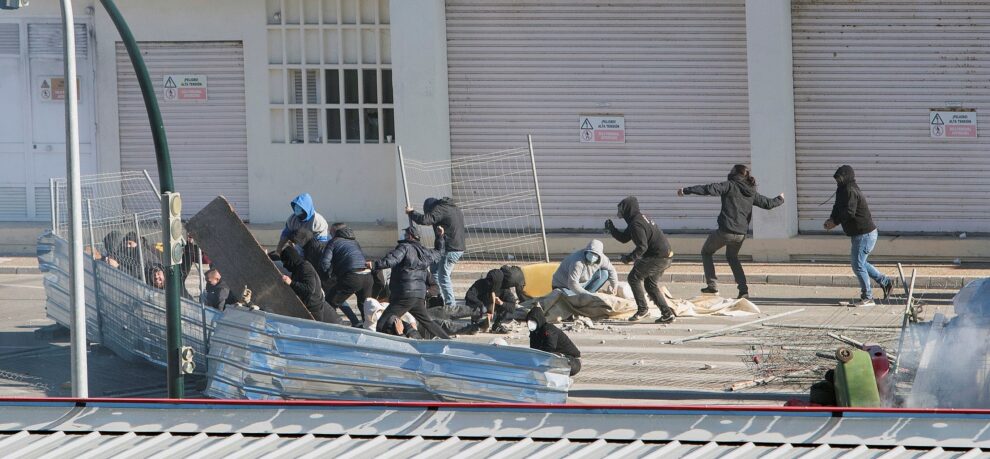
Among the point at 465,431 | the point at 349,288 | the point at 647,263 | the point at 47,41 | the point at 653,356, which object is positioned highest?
the point at 47,41

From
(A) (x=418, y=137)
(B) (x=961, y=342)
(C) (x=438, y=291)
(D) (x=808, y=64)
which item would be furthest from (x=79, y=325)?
(D) (x=808, y=64)

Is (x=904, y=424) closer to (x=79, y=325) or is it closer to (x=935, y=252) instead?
(x=79, y=325)

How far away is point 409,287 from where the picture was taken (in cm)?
1475

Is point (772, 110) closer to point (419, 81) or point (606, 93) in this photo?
point (606, 93)

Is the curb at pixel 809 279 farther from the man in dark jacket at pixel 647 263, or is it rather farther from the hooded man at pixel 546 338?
the hooded man at pixel 546 338

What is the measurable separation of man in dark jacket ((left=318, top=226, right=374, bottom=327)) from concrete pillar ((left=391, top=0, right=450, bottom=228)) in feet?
16.3

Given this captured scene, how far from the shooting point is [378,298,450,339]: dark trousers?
1475 cm

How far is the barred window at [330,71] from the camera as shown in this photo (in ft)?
71.1

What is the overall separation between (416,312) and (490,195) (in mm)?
6619

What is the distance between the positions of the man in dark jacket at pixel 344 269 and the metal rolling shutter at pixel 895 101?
7.35m

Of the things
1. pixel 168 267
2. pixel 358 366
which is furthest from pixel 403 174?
pixel 358 366

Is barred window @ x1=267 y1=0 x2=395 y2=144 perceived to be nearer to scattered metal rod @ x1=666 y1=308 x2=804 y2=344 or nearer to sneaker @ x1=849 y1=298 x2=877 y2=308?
scattered metal rod @ x1=666 y1=308 x2=804 y2=344

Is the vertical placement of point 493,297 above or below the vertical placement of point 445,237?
below

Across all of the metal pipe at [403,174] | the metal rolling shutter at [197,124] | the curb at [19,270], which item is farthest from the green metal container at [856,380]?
the metal rolling shutter at [197,124]
